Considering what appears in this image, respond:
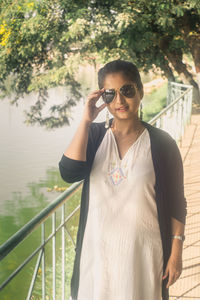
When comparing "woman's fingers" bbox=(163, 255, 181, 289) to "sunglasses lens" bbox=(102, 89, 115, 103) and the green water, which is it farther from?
the green water

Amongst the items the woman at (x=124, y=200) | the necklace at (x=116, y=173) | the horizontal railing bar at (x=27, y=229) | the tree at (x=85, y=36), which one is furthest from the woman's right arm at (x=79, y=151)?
the tree at (x=85, y=36)

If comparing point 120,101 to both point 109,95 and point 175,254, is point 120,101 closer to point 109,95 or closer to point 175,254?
point 109,95

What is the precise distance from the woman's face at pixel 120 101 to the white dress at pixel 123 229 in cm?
15

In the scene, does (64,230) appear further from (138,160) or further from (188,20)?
(188,20)

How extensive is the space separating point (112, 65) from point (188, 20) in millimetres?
12356

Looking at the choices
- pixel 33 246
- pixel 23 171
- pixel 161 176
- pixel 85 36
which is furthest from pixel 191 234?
pixel 23 171

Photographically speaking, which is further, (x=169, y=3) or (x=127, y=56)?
(x=127, y=56)

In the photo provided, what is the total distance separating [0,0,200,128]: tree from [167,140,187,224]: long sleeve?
28.2 feet

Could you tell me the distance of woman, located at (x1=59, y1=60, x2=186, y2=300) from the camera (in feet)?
5.29

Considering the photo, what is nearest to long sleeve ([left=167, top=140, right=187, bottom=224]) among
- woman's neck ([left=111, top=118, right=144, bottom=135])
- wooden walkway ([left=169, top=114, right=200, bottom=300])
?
woman's neck ([left=111, top=118, right=144, bottom=135])

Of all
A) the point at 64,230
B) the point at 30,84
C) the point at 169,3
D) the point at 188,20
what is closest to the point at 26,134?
the point at 30,84

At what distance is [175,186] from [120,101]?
0.41 meters

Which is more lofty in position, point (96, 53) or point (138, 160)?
point (96, 53)

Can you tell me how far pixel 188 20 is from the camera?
1316 cm
